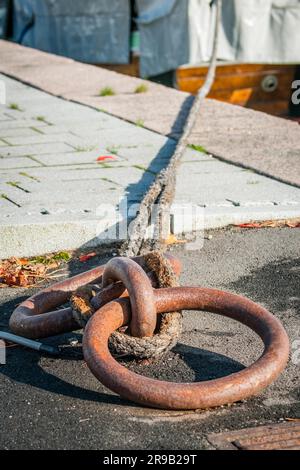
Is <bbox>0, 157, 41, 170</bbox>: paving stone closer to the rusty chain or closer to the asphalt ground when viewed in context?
the asphalt ground

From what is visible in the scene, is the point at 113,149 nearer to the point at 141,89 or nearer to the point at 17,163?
the point at 17,163

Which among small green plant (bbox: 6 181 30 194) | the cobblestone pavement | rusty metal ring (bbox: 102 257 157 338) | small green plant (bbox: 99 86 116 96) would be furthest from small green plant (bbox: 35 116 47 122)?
rusty metal ring (bbox: 102 257 157 338)

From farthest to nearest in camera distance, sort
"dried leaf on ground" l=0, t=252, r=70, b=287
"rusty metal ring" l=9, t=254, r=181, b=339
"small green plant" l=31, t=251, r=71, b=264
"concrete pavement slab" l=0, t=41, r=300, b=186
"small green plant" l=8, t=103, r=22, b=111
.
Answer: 1. "small green plant" l=8, t=103, r=22, b=111
2. "concrete pavement slab" l=0, t=41, r=300, b=186
3. "small green plant" l=31, t=251, r=71, b=264
4. "dried leaf on ground" l=0, t=252, r=70, b=287
5. "rusty metal ring" l=9, t=254, r=181, b=339

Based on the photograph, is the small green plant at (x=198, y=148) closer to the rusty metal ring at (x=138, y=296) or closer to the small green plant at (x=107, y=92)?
the small green plant at (x=107, y=92)

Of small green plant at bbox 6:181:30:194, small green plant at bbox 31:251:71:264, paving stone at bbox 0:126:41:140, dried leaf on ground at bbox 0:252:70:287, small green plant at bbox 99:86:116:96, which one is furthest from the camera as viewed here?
small green plant at bbox 99:86:116:96

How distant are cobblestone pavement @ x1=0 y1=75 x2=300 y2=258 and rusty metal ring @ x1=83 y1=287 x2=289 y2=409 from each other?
1.36m

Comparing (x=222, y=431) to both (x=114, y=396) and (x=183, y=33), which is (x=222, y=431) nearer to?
(x=114, y=396)

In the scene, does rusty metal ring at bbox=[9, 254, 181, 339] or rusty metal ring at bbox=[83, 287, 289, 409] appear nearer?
rusty metal ring at bbox=[83, 287, 289, 409]

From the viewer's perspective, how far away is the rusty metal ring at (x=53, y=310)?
3035mm

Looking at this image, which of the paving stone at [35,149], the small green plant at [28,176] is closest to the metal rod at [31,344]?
the small green plant at [28,176]

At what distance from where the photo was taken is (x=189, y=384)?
2.57m

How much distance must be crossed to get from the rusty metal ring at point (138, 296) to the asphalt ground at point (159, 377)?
176 mm

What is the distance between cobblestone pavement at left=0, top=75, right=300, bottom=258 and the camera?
13.8ft

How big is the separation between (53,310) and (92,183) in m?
1.68
